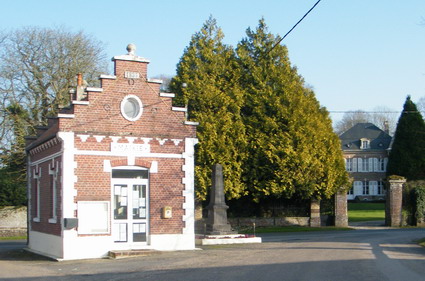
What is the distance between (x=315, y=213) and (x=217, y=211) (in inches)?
609

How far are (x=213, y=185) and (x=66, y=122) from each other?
719 centimetres

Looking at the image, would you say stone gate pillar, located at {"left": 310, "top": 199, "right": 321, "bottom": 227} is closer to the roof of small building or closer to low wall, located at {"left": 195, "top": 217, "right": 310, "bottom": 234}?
low wall, located at {"left": 195, "top": 217, "right": 310, "bottom": 234}

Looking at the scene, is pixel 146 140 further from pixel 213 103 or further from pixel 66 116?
pixel 213 103

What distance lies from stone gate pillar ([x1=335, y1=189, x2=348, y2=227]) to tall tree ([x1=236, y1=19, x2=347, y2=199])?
0.76m

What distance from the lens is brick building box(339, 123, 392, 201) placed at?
75750mm

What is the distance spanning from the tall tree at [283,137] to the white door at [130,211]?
1522 cm

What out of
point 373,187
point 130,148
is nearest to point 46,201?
point 130,148

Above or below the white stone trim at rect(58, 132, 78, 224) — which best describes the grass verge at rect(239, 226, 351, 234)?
below

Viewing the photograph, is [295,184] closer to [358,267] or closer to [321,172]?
[321,172]

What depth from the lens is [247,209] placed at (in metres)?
37.0

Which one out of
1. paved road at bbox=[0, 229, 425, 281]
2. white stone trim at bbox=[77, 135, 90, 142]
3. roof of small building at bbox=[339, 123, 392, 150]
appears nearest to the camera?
paved road at bbox=[0, 229, 425, 281]

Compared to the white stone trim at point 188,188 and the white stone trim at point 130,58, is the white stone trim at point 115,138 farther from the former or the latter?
the white stone trim at point 130,58

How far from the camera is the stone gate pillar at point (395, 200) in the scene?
37.3 metres

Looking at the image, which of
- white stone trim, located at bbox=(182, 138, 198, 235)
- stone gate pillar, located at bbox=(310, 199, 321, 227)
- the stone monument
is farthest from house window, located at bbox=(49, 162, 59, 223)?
stone gate pillar, located at bbox=(310, 199, 321, 227)
